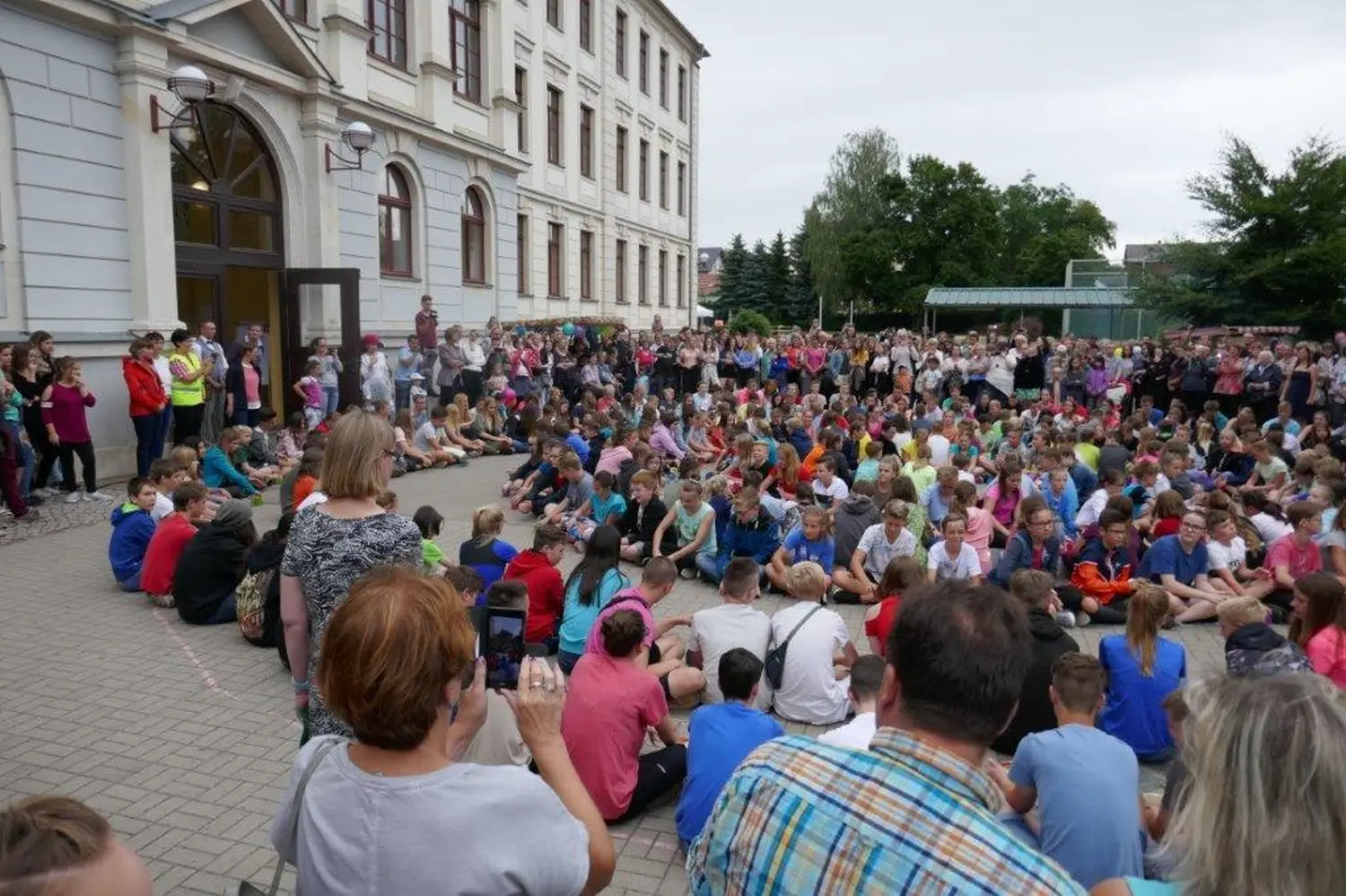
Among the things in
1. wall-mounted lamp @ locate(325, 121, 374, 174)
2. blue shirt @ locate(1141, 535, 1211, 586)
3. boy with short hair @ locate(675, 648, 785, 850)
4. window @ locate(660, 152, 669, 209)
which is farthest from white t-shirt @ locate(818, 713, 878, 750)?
window @ locate(660, 152, 669, 209)

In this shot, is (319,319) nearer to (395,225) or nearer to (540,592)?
(395,225)

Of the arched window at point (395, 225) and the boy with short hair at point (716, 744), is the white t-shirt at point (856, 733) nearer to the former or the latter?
the boy with short hair at point (716, 744)

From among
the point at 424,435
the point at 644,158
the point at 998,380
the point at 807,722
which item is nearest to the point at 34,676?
the point at 807,722

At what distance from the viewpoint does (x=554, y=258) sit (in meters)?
28.1

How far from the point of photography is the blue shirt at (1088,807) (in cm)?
351

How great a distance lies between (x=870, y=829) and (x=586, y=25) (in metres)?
31.0

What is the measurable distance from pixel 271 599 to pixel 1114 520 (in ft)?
22.7

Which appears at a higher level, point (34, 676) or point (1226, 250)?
point (1226, 250)

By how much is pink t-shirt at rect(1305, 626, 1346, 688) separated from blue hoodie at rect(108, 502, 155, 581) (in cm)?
856

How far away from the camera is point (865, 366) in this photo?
77.2 ft

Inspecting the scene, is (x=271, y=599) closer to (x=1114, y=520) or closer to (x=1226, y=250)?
(x=1114, y=520)

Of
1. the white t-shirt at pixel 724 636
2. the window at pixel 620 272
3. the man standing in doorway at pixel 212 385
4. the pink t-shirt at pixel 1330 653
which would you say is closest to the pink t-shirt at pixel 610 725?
the white t-shirt at pixel 724 636

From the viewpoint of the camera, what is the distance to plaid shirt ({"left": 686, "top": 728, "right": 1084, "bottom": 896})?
156cm

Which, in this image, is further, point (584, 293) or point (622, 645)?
point (584, 293)
